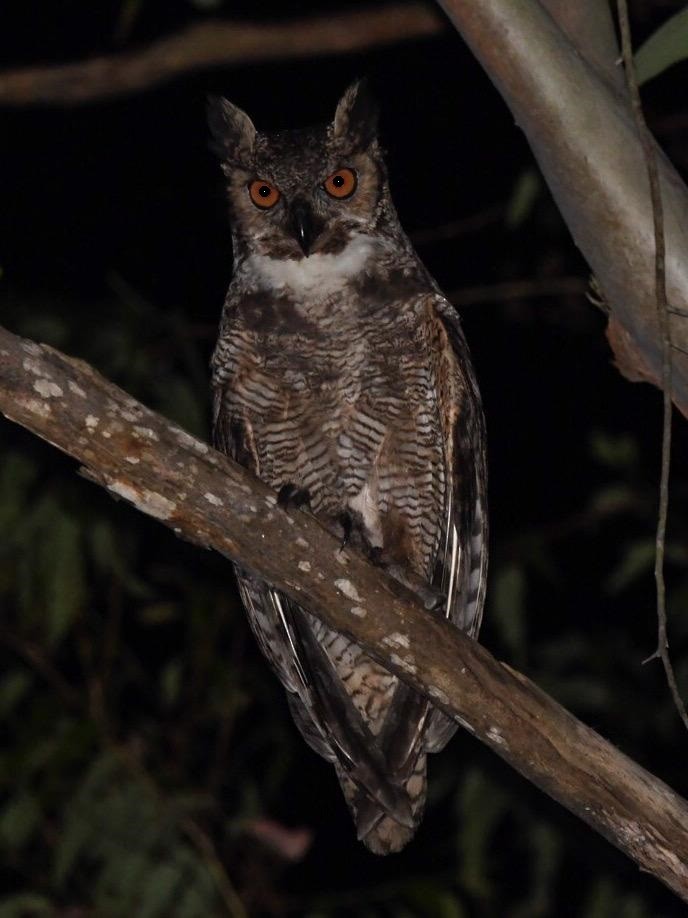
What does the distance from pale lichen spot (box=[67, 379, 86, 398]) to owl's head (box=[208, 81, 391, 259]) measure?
102 centimetres

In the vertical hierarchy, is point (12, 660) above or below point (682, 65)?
below

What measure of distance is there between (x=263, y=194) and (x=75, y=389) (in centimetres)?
116

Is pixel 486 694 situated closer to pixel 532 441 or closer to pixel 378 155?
pixel 378 155

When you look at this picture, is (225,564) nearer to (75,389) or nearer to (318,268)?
(318,268)

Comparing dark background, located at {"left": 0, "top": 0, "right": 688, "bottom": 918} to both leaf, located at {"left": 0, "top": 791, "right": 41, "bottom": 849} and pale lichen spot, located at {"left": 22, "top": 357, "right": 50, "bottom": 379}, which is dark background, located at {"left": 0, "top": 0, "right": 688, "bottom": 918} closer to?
leaf, located at {"left": 0, "top": 791, "right": 41, "bottom": 849}

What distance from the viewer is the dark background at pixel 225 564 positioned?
3.83 metres

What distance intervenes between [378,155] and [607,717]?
2085 mm

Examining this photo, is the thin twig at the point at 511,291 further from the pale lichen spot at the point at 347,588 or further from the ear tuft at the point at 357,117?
the pale lichen spot at the point at 347,588

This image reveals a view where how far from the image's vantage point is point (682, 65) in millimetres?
4371

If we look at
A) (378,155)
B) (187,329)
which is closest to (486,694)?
(378,155)

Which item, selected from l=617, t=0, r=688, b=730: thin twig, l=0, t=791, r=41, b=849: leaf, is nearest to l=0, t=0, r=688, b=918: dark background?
l=0, t=791, r=41, b=849: leaf

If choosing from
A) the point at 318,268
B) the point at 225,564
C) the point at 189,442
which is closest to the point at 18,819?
the point at 225,564

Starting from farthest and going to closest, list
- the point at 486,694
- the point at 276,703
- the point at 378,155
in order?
the point at 276,703
the point at 378,155
the point at 486,694

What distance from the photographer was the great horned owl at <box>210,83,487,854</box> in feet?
9.41
